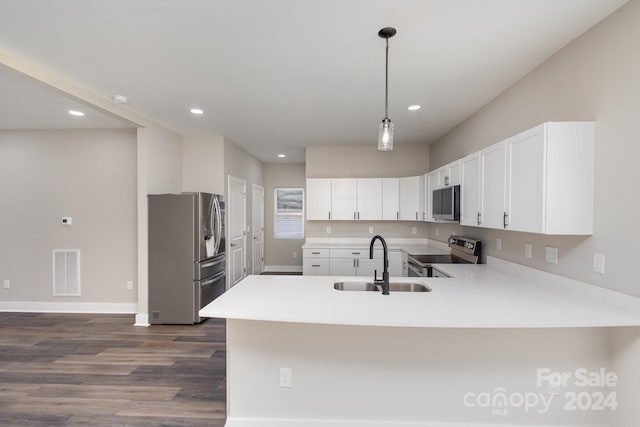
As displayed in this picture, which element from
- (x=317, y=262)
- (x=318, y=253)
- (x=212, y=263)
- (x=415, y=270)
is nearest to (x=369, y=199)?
(x=318, y=253)

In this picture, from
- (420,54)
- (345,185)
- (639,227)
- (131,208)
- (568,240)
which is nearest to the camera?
(639,227)

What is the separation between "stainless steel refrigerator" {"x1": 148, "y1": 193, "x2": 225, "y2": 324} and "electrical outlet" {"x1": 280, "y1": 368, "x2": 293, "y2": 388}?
2.24 meters

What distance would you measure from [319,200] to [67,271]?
12.6 ft

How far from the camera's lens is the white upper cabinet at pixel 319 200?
16.4 feet

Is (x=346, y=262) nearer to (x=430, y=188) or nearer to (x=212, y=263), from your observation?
(x=430, y=188)

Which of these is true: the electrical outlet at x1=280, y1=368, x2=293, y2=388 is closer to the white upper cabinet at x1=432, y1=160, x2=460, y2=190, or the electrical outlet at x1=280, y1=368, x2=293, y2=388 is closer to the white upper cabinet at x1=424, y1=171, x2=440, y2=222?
the white upper cabinet at x1=432, y1=160, x2=460, y2=190

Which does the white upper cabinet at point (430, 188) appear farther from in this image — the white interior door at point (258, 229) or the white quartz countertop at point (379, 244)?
the white interior door at point (258, 229)

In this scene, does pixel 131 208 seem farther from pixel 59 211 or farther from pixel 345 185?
pixel 345 185

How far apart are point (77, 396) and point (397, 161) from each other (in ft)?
16.5

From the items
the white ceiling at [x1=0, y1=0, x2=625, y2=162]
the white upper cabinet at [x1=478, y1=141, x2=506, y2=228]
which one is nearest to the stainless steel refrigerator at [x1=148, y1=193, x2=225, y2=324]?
the white ceiling at [x1=0, y1=0, x2=625, y2=162]

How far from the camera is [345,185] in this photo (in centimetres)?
496

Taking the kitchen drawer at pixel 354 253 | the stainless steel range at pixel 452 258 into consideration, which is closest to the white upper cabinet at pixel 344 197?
the kitchen drawer at pixel 354 253

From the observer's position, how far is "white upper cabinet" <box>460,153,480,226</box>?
269cm

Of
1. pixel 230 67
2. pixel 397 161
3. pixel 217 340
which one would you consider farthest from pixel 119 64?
pixel 397 161
